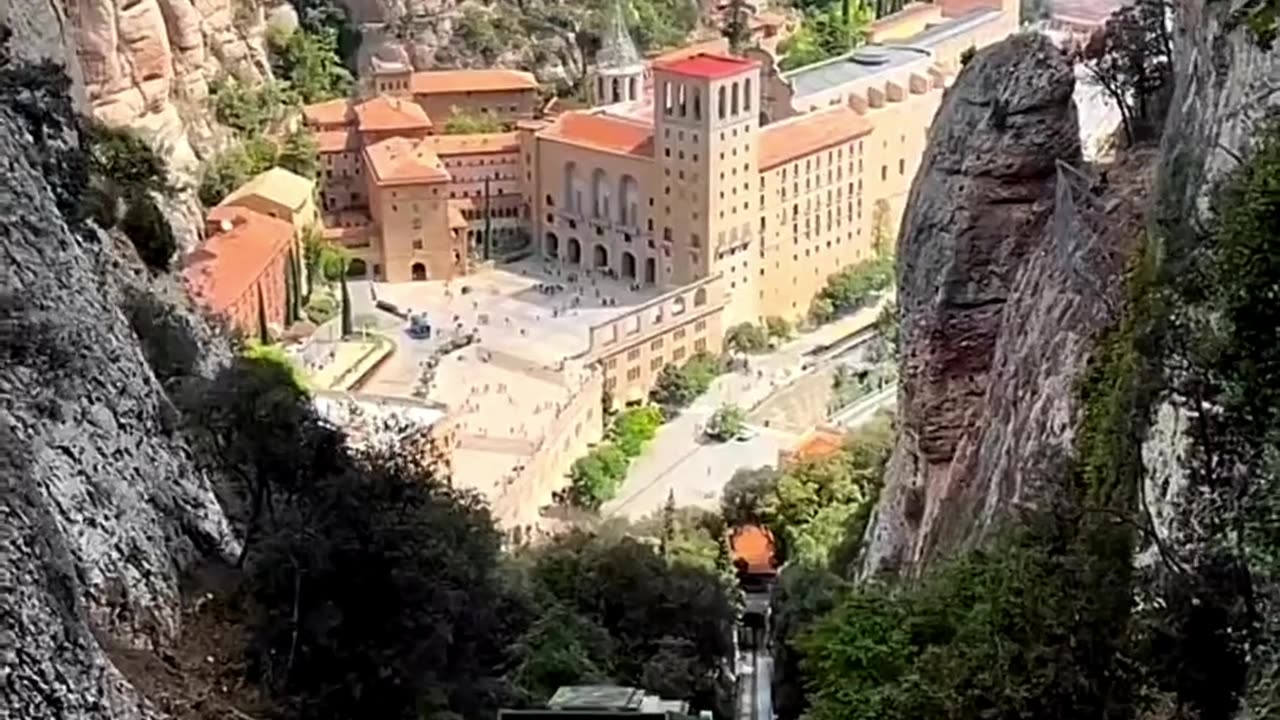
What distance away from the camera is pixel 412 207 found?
167 ft

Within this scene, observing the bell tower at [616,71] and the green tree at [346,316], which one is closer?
the green tree at [346,316]

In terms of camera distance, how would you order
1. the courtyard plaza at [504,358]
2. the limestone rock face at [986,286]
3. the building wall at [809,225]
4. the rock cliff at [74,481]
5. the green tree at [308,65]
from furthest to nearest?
1. the green tree at [308,65]
2. the building wall at [809,225]
3. the courtyard plaza at [504,358]
4. the limestone rock face at [986,286]
5. the rock cliff at [74,481]

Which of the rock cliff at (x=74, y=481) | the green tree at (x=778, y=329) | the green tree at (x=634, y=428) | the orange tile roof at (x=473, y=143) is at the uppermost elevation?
the rock cliff at (x=74, y=481)

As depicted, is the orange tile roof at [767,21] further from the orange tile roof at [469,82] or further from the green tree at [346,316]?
the green tree at [346,316]

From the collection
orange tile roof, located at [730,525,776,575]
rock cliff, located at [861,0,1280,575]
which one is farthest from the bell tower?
rock cliff, located at [861,0,1280,575]

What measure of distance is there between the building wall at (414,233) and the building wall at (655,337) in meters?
5.90

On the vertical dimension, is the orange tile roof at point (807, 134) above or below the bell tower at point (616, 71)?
below

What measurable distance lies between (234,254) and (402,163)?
450 inches

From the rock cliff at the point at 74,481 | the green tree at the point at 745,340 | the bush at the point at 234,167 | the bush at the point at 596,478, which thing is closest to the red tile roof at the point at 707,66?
the green tree at the point at 745,340

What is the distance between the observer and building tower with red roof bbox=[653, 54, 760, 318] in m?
49.6

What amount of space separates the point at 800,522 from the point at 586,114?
26.2 m

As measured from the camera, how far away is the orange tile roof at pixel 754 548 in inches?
1176

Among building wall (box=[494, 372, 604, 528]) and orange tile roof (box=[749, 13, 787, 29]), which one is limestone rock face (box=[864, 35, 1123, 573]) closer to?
building wall (box=[494, 372, 604, 528])

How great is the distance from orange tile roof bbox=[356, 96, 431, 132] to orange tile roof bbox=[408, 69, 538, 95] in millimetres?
1465
